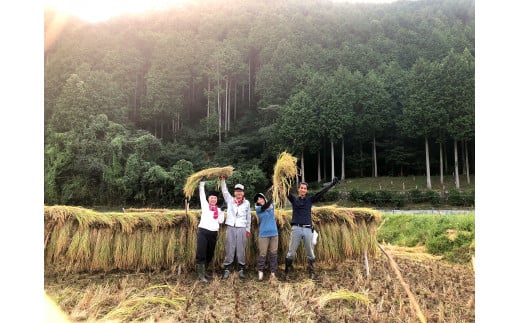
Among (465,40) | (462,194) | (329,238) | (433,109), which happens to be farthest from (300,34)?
(329,238)

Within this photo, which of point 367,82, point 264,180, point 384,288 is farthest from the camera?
point 367,82

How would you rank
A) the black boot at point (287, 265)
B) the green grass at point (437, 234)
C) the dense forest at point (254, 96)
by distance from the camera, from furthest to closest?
the dense forest at point (254, 96) < the green grass at point (437, 234) < the black boot at point (287, 265)

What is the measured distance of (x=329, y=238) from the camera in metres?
5.05

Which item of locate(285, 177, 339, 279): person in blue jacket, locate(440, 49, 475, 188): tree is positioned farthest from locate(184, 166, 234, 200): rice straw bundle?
locate(440, 49, 475, 188): tree

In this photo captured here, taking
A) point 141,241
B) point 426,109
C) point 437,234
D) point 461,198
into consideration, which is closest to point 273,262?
point 141,241

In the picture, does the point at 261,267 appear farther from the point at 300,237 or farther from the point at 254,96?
the point at 254,96

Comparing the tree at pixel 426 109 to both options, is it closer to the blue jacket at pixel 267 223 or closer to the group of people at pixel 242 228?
the group of people at pixel 242 228

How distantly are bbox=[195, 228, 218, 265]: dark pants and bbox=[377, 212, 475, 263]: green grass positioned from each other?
2838mm

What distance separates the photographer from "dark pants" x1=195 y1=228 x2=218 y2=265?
436 cm

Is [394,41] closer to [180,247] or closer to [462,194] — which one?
[462,194]

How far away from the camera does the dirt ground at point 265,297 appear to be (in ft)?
10.3

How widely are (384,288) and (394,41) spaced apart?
34.5 m

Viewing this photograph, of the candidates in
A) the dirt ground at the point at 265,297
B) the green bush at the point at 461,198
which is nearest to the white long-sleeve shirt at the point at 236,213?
the dirt ground at the point at 265,297

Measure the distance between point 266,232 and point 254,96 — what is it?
3006 centimetres
